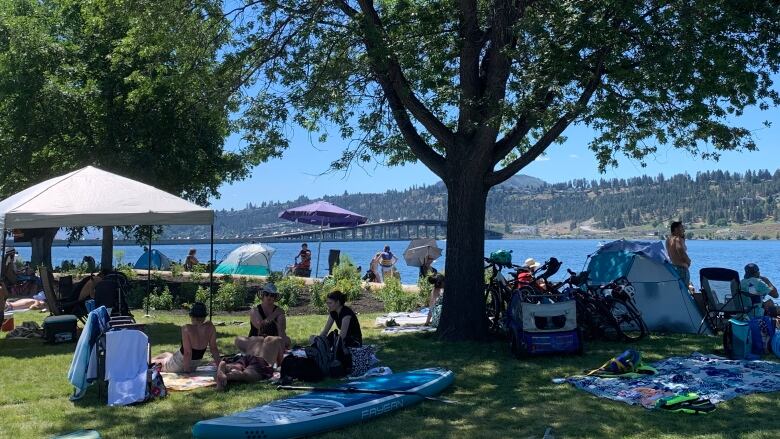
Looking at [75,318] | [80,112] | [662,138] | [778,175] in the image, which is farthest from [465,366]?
[778,175]

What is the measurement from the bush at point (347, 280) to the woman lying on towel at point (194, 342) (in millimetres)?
7845

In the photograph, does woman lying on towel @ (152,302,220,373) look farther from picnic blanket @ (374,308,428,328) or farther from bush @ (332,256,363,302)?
bush @ (332,256,363,302)

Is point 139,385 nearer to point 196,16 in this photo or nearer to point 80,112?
point 196,16

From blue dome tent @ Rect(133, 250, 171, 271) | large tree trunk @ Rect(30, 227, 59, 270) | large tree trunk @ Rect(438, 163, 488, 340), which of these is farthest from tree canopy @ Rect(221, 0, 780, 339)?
blue dome tent @ Rect(133, 250, 171, 271)

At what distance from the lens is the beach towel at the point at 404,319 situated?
40.7 ft

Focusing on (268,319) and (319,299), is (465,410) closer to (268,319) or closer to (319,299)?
(268,319)

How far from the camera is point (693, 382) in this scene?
724 centimetres

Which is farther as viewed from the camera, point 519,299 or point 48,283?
point 48,283

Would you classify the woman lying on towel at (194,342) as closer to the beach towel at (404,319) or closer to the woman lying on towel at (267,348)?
the woman lying on towel at (267,348)

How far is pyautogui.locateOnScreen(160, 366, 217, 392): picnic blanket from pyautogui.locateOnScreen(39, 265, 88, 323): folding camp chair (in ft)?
13.1

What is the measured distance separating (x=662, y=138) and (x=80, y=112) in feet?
45.9

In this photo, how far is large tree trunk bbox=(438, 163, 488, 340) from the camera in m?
10.1

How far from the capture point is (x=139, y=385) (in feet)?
22.3

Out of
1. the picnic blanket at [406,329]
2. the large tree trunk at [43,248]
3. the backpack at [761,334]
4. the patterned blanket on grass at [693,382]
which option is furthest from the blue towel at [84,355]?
the large tree trunk at [43,248]
